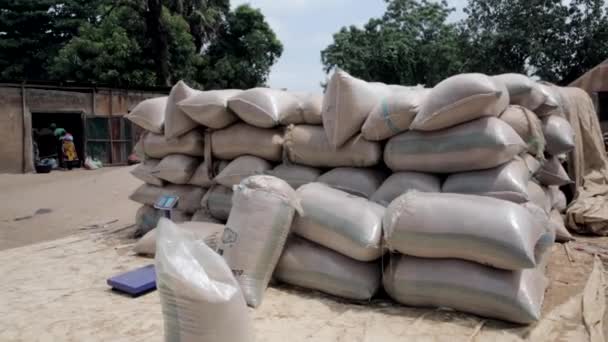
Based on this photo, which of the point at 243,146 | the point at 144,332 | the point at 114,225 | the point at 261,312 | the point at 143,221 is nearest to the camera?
the point at 144,332

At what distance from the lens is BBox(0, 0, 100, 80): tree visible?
60.4ft

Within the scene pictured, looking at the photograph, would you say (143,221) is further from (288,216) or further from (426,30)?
(426,30)

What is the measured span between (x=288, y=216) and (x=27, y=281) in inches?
63.6

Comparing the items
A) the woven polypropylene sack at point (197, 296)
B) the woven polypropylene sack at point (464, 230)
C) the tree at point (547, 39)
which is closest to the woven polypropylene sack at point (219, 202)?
the woven polypropylene sack at point (464, 230)

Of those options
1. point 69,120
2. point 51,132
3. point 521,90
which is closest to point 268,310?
point 521,90

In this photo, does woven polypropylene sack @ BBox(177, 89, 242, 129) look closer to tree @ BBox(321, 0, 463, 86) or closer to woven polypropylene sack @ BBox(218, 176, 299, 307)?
woven polypropylene sack @ BBox(218, 176, 299, 307)

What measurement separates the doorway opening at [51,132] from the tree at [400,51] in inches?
342

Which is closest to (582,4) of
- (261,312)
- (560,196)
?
(560,196)

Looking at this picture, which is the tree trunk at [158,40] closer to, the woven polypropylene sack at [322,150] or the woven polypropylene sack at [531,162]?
the woven polypropylene sack at [322,150]

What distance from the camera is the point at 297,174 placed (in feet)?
9.72

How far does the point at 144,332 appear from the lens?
6.38 ft

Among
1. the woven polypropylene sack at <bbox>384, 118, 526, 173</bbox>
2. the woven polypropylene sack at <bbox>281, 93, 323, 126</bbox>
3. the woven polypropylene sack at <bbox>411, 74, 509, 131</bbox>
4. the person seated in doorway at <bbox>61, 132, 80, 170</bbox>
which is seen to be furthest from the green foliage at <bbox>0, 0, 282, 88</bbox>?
the woven polypropylene sack at <bbox>411, 74, 509, 131</bbox>

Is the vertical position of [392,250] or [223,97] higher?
[223,97]

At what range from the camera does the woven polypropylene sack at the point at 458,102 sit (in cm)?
233
